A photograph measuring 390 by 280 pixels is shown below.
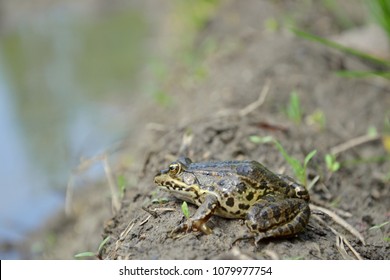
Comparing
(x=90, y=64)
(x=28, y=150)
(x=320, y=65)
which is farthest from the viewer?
(x=90, y=64)

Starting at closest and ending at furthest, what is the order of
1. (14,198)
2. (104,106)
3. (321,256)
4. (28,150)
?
(321,256) < (14,198) < (28,150) < (104,106)

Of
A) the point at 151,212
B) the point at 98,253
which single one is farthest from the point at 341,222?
the point at 98,253

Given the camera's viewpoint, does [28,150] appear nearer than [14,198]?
No

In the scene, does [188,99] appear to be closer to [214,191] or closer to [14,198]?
[14,198]

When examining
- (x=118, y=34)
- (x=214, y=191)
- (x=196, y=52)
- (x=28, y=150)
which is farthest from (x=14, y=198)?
(x=118, y=34)

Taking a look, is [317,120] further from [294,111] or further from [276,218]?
[276,218]
